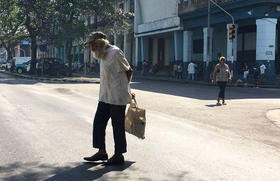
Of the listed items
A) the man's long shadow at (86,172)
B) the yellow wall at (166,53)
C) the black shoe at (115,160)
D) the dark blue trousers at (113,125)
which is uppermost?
the yellow wall at (166,53)

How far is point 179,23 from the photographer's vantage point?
34188 mm

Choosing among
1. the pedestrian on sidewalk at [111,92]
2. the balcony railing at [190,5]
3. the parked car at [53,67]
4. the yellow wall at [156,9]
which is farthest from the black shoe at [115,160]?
the yellow wall at [156,9]

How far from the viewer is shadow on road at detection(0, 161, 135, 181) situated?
468 centimetres

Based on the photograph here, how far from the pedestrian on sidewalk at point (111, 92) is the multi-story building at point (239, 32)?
845 inches

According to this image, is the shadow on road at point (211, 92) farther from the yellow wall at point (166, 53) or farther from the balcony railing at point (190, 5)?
the yellow wall at point (166, 53)

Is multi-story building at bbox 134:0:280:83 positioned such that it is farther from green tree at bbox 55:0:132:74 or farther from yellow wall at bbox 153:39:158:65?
green tree at bbox 55:0:132:74

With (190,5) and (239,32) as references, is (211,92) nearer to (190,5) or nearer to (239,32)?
(239,32)

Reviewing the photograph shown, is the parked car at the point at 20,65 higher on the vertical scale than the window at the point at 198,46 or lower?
lower

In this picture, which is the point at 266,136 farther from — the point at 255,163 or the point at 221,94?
the point at 221,94

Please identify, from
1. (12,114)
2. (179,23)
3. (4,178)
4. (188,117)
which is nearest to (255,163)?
(4,178)

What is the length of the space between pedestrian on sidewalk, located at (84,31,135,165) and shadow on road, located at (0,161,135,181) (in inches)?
8.0

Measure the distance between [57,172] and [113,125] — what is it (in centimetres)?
102

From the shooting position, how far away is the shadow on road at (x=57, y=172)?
4.68 meters

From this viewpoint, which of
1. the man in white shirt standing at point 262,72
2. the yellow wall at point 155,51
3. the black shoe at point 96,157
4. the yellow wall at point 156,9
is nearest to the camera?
the black shoe at point 96,157
